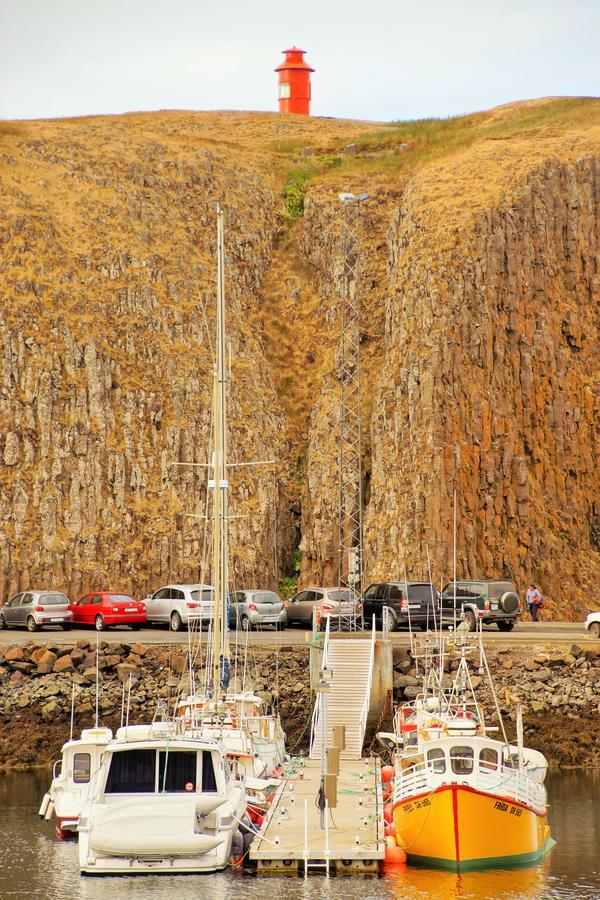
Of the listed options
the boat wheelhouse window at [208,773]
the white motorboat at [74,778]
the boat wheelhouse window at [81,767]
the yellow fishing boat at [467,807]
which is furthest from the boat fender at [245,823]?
the boat wheelhouse window at [81,767]

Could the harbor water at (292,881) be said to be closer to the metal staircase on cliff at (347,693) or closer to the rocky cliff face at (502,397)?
the metal staircase on cliff at (347,693)

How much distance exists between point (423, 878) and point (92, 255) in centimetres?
5125

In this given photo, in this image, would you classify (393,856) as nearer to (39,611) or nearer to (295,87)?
(39,611)

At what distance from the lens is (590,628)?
55281mm

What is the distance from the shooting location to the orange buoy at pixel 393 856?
104 feet

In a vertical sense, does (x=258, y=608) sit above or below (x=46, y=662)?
above

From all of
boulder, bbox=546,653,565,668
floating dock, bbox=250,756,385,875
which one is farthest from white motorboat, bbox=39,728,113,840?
boulder, bbox=546,653,565,668

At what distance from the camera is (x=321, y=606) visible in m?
56.3

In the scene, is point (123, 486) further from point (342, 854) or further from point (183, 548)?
point (342, 854)

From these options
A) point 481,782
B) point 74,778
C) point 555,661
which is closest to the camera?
point 481,782

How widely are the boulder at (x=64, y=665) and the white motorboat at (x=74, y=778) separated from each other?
14.6 metres

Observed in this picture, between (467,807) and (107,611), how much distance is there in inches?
1128

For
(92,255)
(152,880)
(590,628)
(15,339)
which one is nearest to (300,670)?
(590,628)

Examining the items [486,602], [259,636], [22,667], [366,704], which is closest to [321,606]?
[259,636]
